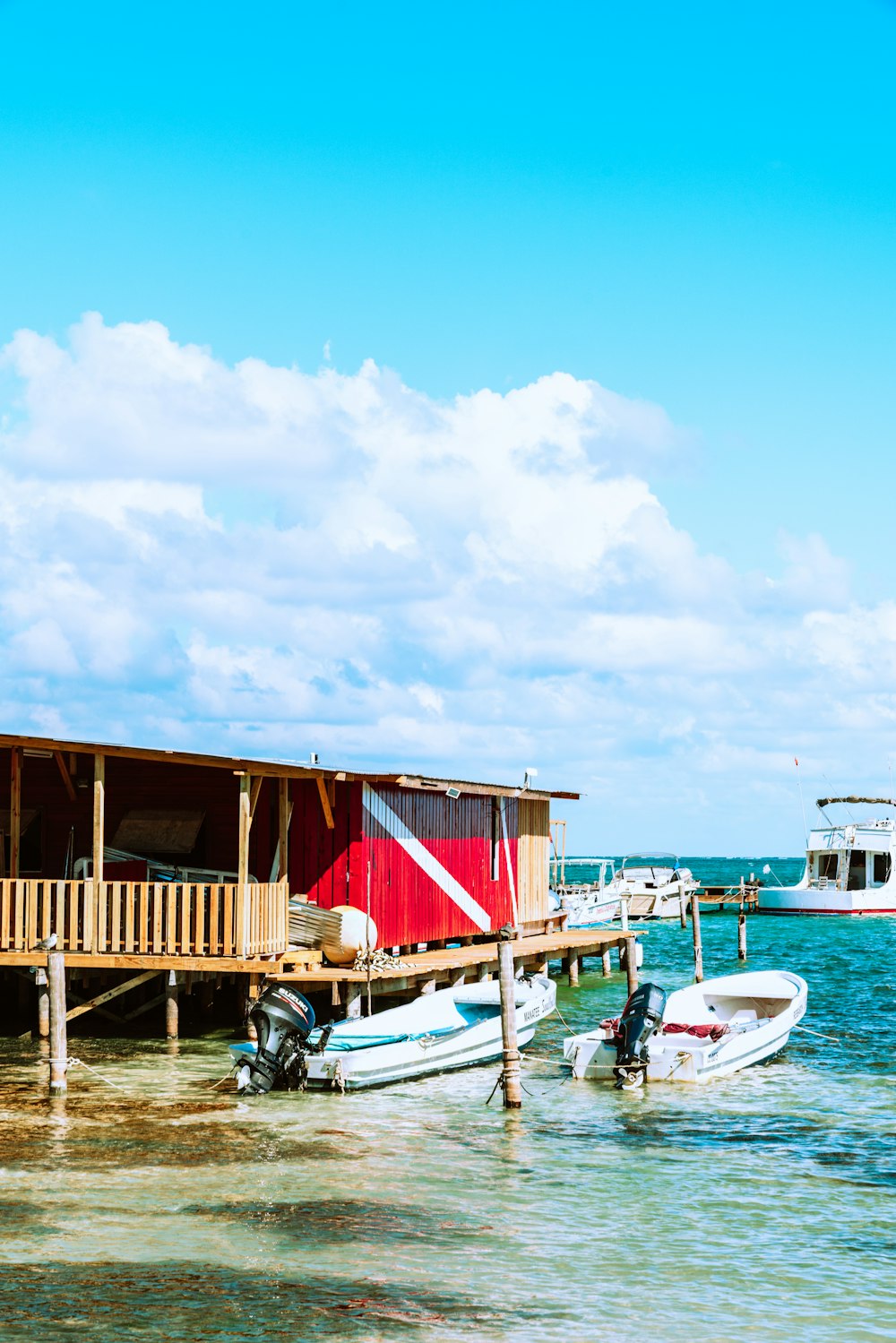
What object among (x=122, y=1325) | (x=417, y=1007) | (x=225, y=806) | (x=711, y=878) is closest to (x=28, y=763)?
(x=225, y=806)

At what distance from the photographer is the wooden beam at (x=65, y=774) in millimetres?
23609

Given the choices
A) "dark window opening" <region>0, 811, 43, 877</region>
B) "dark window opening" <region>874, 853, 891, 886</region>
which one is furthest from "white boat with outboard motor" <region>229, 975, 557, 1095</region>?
"dark window opening" <region>874, 853, 891, 886</region>

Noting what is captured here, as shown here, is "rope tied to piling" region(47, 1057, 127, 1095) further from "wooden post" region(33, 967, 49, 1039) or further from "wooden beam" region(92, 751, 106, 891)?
"wooden beam" region(92, 751, 106, 891)

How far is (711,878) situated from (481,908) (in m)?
122

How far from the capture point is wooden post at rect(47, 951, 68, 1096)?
18359 mm

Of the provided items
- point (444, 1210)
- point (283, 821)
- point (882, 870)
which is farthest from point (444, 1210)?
point (882, 870)

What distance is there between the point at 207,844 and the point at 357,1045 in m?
6.20

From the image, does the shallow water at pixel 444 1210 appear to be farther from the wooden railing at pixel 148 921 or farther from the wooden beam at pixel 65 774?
the wooden beam at pixel 65 774

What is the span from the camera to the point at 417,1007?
21.3m

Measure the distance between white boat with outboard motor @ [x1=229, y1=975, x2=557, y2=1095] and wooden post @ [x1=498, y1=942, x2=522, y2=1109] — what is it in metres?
2.16

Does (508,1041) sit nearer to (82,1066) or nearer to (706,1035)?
(706,1035)

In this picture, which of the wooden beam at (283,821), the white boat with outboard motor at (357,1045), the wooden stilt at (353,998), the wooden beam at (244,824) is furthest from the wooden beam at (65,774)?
the wooden stilt at (353,998)

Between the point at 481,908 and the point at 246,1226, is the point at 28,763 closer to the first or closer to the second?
the point at 481,908

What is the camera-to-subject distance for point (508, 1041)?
17641 mm
